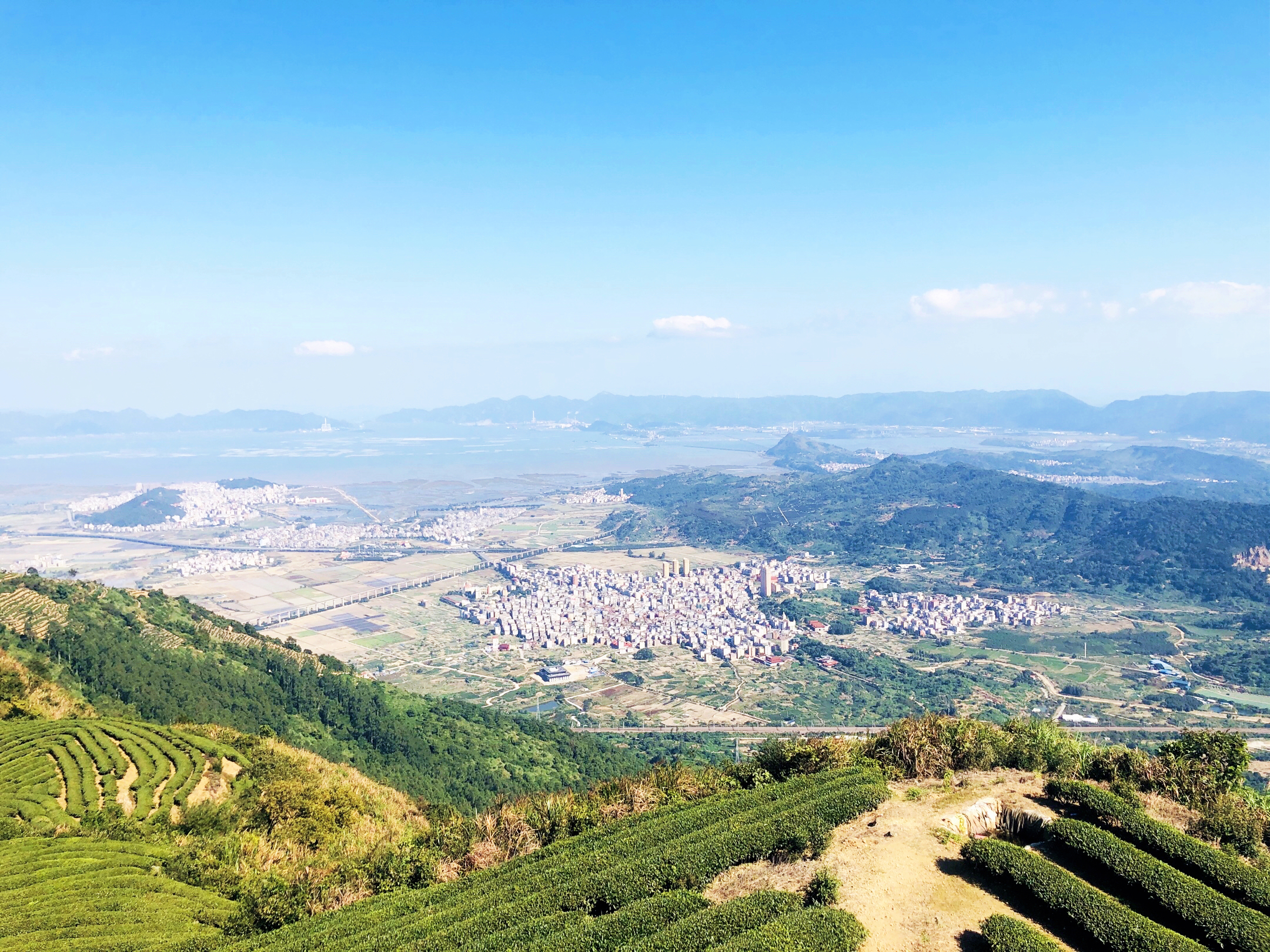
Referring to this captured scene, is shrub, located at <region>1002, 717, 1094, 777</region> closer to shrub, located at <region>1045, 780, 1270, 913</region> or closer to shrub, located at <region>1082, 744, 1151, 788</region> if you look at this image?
shrub, located at <region>1082, 744, 1151, 788</region>

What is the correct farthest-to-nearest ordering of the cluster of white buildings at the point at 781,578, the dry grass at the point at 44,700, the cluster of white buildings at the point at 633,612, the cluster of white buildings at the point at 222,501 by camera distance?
the cluster of white buildings at the point at 222,501 < the cluster of white buildings at the point at 781,578 < the cluster of white buildings at the point at 633,612 < the dry grass at the point at 44,700

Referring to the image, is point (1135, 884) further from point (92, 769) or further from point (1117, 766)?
point (92, 769)

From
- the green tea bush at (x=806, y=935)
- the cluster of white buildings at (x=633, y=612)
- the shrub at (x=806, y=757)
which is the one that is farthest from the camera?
the cluster of white buildings at (x=633, y=612)

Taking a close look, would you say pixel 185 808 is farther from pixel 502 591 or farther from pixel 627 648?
pixel 502 591

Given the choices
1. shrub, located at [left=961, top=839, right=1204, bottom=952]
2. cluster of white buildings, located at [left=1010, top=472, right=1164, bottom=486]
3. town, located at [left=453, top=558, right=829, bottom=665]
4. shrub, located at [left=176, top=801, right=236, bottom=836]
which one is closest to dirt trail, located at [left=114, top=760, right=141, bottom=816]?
shrub, located at [left=176, top=801, right=236, bottom=836]

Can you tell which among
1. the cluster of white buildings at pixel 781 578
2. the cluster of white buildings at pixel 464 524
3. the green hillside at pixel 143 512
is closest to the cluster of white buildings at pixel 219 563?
the cluster of white buildings at pixel 464 524

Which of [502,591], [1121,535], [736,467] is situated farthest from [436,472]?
[1121,535]

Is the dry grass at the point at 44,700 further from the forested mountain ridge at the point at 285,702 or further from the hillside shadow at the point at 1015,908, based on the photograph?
the hillside shadow at the point at 1015,908
